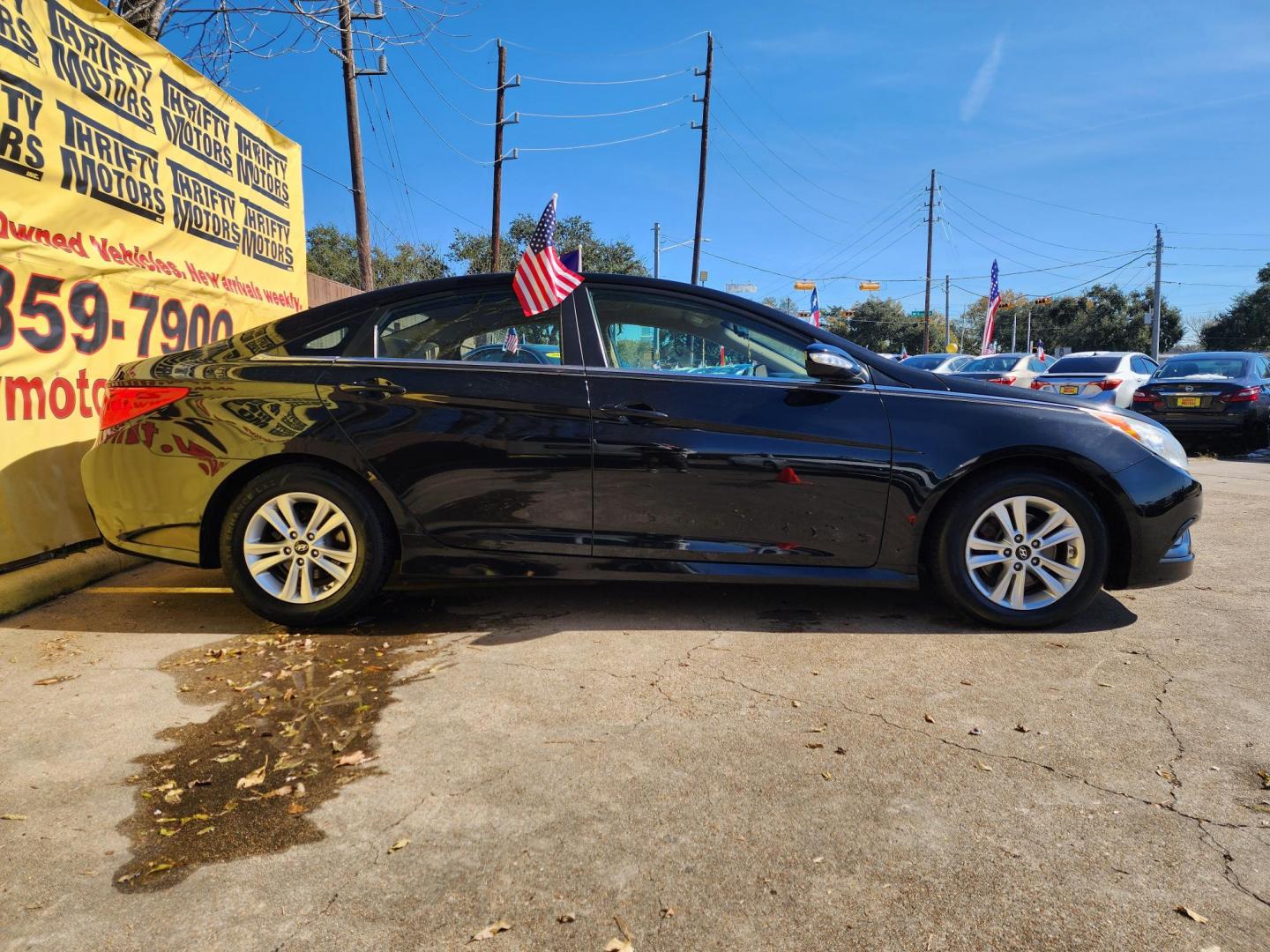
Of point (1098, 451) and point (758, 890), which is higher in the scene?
point (1098, 451)

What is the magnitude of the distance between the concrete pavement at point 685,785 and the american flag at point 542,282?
4.90 ft

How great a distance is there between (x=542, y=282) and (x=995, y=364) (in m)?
15.4

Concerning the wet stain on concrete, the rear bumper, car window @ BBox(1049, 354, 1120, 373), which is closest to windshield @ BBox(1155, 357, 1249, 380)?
car window @ BBox(1049, 354, 1120, 373)

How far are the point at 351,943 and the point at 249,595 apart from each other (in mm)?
2286

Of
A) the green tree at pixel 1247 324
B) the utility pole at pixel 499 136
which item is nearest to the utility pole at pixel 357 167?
the utility pole at pixel 499 136

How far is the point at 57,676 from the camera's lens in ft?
10.4

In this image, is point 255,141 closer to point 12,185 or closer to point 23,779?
point 12,185

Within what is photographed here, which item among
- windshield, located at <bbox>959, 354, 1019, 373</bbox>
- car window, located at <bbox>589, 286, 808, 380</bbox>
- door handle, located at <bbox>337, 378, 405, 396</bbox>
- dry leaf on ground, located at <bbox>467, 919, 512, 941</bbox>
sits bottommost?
dry leaf on ground, located at <bbox>467, 919, 512, 941</bbox>

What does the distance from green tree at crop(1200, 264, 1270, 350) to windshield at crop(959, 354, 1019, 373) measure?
4634cm

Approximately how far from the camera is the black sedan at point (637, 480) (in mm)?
3578

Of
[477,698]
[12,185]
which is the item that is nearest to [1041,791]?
[477,698]

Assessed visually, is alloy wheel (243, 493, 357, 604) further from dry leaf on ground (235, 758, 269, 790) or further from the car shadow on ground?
dry leaf on ground (235, 758, 269, 790)

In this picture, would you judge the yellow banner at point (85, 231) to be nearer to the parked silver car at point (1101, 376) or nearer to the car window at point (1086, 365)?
the parked silver car at point (1101, 376)

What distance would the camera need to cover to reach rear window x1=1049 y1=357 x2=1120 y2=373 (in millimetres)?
13937
